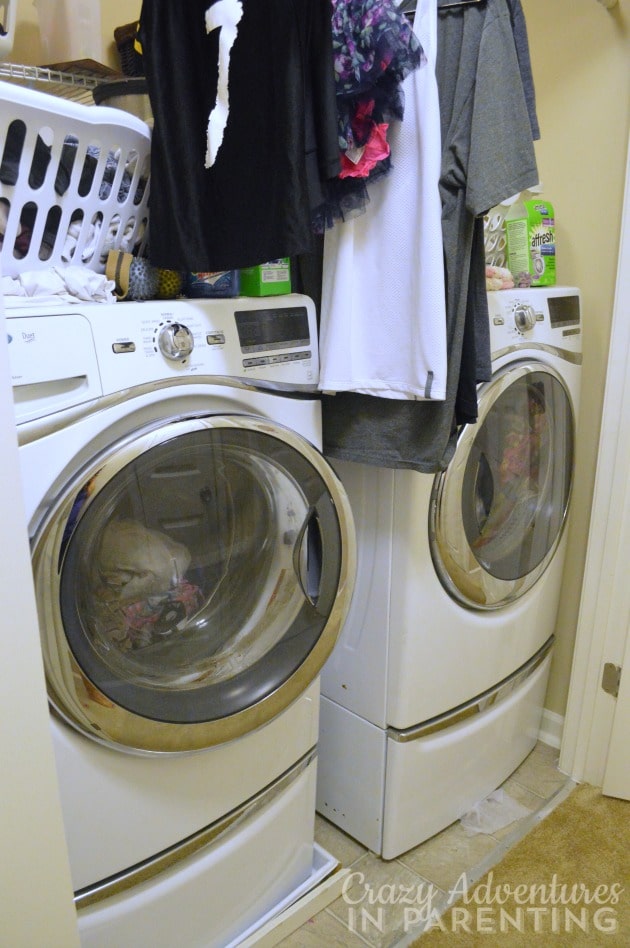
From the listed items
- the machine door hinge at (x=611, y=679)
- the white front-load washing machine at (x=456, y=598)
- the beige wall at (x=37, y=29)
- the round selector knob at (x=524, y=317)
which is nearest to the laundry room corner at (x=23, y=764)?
the white front-load washing machine at (x=456, y=598)

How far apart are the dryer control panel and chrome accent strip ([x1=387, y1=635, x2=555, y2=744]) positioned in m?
0.74

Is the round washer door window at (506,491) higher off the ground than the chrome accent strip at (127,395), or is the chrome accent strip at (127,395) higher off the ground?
the chrome accent strip at (127,395)

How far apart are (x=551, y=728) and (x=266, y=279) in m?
1.46

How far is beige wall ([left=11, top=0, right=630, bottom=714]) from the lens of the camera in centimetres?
144

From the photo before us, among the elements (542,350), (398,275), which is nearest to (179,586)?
(398,275)

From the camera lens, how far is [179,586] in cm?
103

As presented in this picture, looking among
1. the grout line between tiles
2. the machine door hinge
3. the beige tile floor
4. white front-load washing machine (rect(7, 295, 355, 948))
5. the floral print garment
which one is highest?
the floral print garment

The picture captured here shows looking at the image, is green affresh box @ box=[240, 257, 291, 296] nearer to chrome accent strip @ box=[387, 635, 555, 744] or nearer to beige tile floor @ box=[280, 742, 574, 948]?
chrome accent strip @ box=[387, 635, 555, 744]

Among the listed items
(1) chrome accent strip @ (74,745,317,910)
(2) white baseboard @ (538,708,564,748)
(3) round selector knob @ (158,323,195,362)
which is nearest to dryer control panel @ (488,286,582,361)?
(3) round selector knob @ (158,323,195,362)

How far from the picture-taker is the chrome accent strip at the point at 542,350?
1.30m

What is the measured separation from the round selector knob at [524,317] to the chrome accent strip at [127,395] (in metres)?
0.51

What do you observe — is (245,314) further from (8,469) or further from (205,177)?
(8,469)

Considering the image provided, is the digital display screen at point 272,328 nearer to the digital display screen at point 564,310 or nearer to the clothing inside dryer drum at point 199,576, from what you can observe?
the clothing inside dryer drum at point 199,576

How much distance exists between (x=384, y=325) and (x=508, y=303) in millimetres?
378
